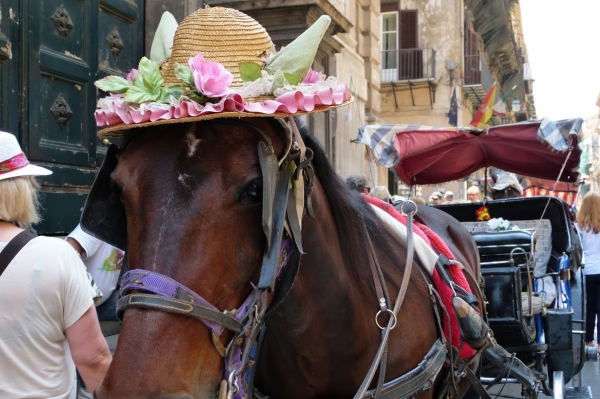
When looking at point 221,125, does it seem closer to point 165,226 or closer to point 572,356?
point 165,226

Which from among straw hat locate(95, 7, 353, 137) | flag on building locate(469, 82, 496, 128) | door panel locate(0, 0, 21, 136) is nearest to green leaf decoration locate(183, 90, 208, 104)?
straw hat locate(95, 7, 353, 137)

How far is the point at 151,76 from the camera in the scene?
211cm

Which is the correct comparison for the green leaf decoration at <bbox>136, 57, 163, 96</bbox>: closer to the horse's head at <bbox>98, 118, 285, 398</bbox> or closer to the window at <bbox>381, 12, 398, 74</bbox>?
the horse's head at <bbox>98, 118, 285, 398</bbox>

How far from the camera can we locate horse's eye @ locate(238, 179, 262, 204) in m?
1.88

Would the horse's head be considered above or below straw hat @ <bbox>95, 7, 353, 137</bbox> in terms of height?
below

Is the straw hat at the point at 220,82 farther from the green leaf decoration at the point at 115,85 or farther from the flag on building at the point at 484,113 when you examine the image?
the flag on building at the point at 484,113

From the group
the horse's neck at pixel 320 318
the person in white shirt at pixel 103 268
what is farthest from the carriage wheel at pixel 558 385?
the person in white shirt at pixel 103 268

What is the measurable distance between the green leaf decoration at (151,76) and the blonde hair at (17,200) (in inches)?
30.0

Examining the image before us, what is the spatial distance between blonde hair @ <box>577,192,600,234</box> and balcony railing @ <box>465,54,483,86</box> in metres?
17.8

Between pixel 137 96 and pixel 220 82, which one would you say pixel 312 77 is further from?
pixel 137 96

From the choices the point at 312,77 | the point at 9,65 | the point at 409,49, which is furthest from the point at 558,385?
the point at 409,49

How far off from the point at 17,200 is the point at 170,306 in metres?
1.19

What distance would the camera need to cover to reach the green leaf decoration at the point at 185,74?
2016 millimetres

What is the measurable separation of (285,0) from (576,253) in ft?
17.6
